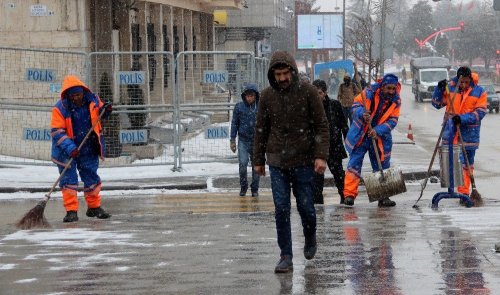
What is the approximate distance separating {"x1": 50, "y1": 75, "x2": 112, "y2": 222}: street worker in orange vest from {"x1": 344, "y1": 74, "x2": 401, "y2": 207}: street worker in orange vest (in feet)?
10.1

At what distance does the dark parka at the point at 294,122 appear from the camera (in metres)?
9.09

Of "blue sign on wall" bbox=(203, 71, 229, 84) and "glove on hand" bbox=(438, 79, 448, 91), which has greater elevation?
"glove on hand" bbox=(438, 79, 448, 91)

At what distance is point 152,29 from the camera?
101 feet

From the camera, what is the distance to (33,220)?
12.5 metres

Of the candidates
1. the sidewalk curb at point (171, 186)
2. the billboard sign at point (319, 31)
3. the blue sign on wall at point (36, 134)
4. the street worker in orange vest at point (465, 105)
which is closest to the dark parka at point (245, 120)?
the sidewalk curb at point (171, 186)

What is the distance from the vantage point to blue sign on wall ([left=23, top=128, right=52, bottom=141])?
1859 cm

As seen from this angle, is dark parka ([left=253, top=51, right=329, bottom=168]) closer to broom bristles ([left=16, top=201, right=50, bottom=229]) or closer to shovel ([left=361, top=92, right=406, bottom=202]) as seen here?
broom bristles ([left=16, top=201, right=50, bottom=229])

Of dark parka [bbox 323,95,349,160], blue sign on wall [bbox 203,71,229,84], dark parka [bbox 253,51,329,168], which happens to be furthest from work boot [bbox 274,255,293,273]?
blue sign on wall [bbox 203,71,229,84]

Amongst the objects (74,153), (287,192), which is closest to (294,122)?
(287,192)

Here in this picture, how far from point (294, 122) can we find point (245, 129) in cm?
692

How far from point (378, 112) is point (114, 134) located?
748 centimetres

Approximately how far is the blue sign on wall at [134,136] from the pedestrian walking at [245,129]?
3.30m

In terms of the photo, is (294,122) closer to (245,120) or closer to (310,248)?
(310,248)

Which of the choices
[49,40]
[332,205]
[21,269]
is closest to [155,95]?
[49,40]
